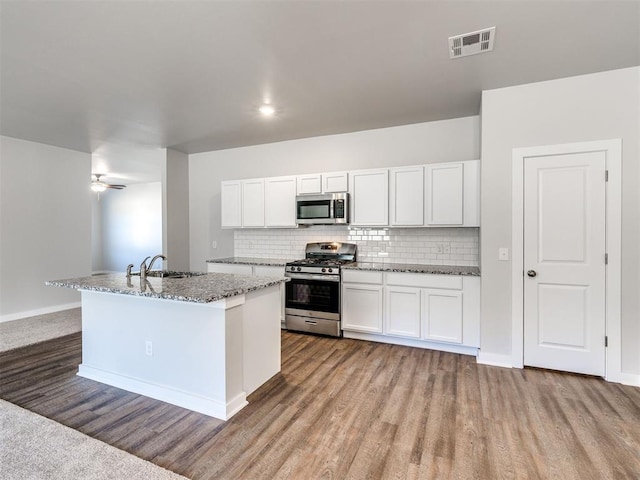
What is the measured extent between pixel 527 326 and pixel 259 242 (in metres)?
3.79

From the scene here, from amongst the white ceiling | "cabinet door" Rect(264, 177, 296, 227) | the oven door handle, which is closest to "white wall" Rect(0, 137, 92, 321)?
the white ceiling

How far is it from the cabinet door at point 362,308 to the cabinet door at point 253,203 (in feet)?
5.73

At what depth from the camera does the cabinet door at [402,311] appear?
12.0 ft

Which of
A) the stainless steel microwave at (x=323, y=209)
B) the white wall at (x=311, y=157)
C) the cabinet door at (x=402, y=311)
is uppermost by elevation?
the white wall at (x=311, y=157)

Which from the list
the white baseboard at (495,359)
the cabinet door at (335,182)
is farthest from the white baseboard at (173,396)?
the cabinet door at (335,182)

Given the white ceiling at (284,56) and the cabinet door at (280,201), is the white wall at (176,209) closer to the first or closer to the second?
the white ceiling at (284,56)

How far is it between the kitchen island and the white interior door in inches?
96.3

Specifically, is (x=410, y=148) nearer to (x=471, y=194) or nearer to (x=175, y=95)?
(x=471, y=194)

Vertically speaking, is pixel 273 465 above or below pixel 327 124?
below

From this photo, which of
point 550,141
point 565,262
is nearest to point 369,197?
Result: point 550,141

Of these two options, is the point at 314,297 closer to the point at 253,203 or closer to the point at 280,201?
the point at 280,201

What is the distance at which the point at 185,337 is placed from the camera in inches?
97.2

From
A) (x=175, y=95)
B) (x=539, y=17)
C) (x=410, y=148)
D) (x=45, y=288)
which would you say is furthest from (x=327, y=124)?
(x=45, y=288)

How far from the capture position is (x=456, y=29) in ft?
7.47
